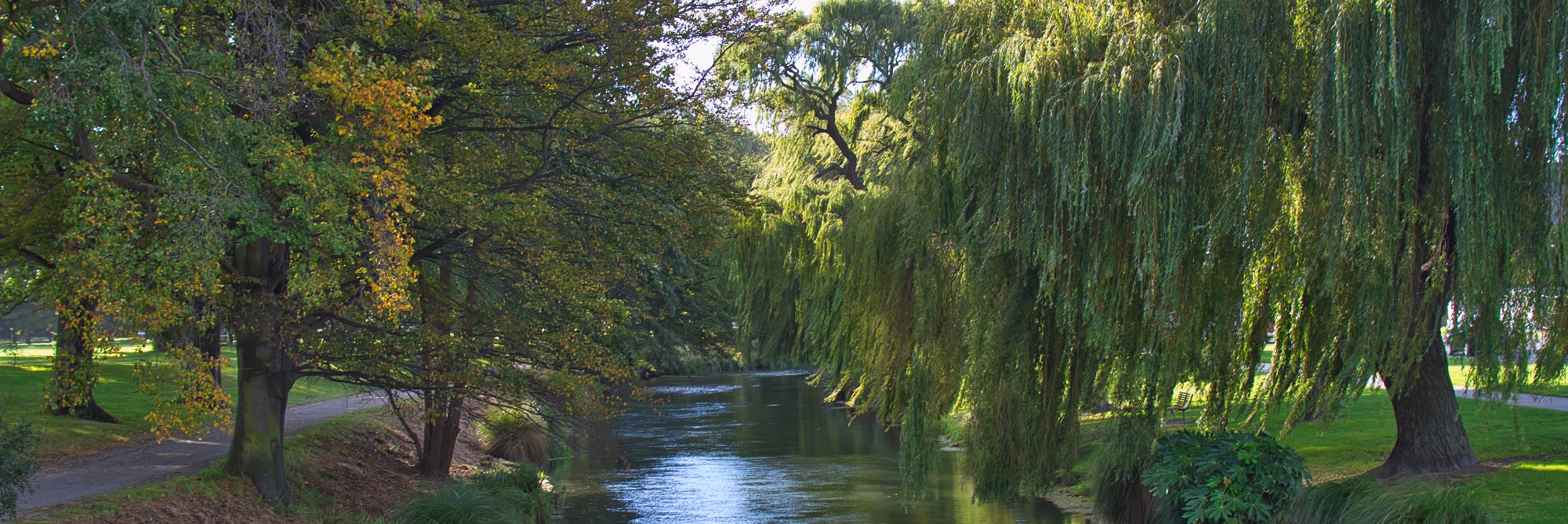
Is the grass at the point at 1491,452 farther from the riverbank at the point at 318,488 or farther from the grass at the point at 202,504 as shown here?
the grass at the point at 202,504

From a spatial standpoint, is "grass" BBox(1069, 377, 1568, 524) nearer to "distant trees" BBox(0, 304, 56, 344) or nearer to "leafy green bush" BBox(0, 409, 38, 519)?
"leafy green bush" BBox(0, 409, 38, 519)

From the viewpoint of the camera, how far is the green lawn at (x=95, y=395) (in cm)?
1290

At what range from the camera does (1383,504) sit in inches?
320

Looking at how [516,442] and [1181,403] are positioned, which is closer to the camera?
[1181,403]

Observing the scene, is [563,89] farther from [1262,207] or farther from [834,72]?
[834,72]

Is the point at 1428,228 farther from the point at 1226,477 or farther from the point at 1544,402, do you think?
the point at 1544,402

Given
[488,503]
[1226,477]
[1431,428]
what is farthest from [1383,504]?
[488,503]

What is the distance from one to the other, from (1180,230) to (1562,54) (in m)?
2.86

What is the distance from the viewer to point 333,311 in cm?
967

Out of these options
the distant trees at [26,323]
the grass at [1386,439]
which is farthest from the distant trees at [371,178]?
the distant trees at [26,323]

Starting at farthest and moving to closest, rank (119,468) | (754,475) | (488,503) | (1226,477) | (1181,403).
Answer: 1. (754,475)
2. (488,503)
3. (119,468)
4. (1181,403)
5. (1226,477)

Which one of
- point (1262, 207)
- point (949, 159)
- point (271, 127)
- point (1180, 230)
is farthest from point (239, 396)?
point (1262, 207)

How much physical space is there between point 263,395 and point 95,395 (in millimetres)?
10870

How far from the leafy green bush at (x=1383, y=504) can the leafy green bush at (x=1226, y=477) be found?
193mm
